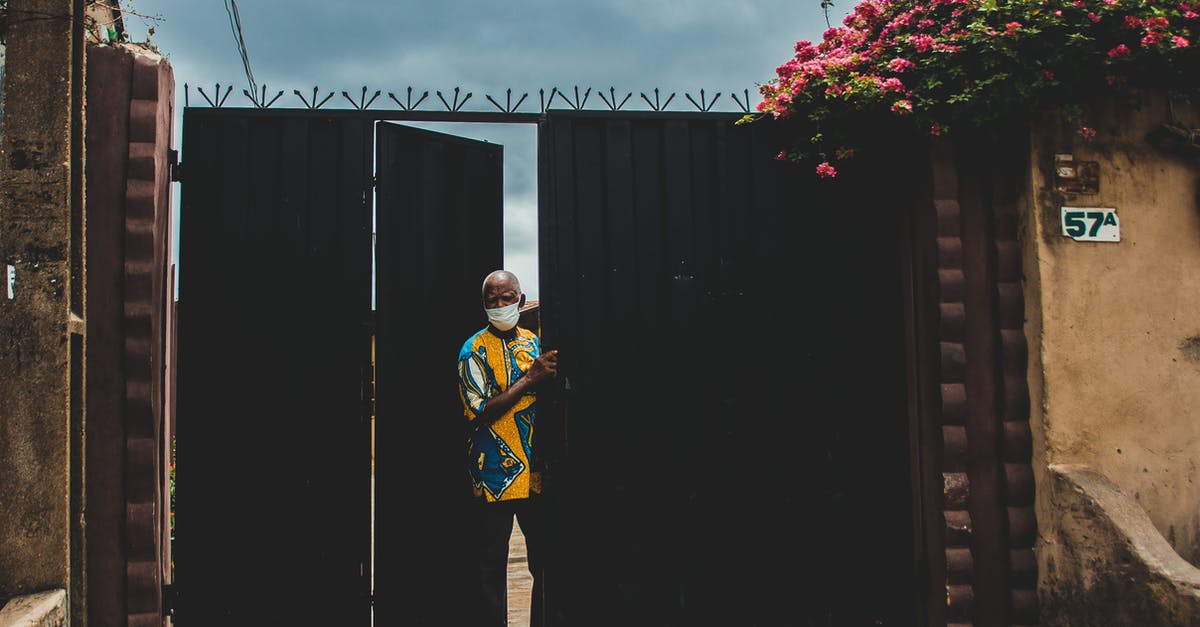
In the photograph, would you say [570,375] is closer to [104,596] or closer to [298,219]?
[298,219]

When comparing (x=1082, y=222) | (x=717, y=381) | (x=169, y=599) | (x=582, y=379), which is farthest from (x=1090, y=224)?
(x=169, y=599)

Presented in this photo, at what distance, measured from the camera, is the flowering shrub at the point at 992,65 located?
11.8ft

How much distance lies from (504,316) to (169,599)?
191 cm

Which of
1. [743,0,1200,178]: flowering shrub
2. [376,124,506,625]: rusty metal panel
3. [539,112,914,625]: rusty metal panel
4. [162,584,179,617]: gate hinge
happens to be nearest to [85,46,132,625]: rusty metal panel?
[162,584,179,617]: gate hinge

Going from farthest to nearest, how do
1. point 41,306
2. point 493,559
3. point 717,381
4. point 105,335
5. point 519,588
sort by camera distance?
point 519,588, point 717,381, point 493,559, point 105,335, point 41,306

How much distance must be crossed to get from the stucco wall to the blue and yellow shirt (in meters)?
2.31

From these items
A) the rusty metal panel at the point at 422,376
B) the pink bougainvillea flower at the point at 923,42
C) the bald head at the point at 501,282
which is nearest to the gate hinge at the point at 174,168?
the rusty metal panel at the point at 422,376

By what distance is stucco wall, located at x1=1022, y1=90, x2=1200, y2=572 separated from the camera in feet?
12.1

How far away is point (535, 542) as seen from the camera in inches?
158

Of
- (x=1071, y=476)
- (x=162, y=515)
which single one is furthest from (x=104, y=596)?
(x=1071, y=476)

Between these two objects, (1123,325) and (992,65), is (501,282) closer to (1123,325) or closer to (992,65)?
(992,65)

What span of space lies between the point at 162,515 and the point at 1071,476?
12.9 feet

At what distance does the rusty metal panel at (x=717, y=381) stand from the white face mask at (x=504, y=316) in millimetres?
195

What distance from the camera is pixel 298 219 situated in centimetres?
388
